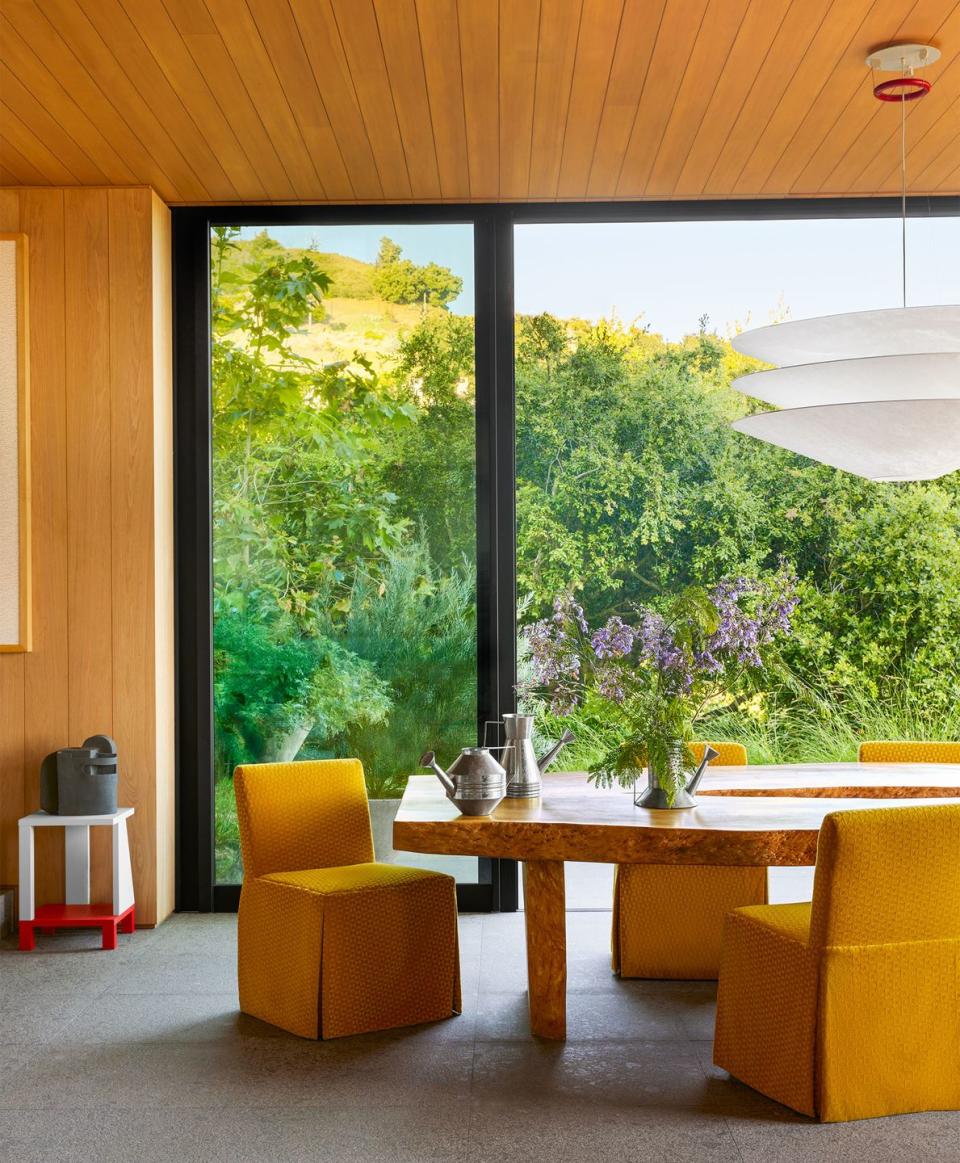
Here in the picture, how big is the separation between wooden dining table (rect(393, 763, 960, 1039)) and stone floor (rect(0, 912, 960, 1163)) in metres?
0.31

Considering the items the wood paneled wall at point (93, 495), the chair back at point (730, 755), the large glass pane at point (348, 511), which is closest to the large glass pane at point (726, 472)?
the large glass pane at point (348, 511)

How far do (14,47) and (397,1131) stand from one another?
3.07 metres

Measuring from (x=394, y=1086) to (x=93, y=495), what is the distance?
259 cm

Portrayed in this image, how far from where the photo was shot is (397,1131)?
9.52 ft

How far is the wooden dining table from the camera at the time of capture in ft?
10.1

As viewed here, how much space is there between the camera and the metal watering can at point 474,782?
3.36 metres

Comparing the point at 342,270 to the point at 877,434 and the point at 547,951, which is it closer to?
the point at 877,434

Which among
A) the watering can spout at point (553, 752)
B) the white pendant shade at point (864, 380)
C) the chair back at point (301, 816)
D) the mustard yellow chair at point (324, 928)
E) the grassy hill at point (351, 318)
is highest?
the grassy hill at point (351, 318)

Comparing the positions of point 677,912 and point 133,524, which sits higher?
point 133,524

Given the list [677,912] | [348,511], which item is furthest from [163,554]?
[677,912]

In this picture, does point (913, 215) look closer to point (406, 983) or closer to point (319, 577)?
point (319, 577)

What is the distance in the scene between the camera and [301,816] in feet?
12.9

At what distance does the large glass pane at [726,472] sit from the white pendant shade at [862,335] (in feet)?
5.32

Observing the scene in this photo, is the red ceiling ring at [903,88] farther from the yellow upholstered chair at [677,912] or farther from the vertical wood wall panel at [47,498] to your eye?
the vertical wood wall panel at [47,498]
